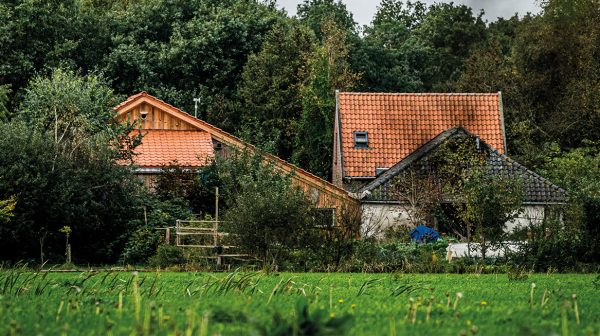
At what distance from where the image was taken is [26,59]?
57188mm

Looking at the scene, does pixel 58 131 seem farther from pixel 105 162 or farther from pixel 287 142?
pixel 287 142

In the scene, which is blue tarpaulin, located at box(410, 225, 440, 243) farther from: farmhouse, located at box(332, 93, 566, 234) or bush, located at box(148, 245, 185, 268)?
bush, located at box(148, 245, 185, 268)

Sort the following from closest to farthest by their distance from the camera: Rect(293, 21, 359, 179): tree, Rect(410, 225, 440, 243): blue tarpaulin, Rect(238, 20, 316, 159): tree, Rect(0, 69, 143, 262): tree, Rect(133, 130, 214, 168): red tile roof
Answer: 1. Rect(0, 69, 143, 262): tree
2. Rect(410, 225, 440, 243): blue tarpaulin
3. Rect(133, 130, 214, 168): red tile roof
4. Rect(293, 21, 359, 179): tree
5. Rect(238, 20, 316, 159): tree

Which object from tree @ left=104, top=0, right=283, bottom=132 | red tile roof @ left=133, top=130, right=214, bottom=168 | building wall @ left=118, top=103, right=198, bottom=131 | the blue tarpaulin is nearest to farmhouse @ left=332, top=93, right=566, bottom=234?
the blue tarpaulin

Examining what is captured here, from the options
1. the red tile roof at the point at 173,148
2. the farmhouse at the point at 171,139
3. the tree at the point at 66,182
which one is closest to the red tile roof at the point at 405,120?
the farmhouse at the point at 171,139

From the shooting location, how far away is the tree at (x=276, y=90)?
60594mm

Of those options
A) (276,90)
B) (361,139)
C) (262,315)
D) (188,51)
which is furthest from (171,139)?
(262,315)

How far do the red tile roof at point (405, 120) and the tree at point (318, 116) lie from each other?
4958mm

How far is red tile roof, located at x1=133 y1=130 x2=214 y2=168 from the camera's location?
4631 cm

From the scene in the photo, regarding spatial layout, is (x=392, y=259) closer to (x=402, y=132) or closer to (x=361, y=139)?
(x=361, y=139)

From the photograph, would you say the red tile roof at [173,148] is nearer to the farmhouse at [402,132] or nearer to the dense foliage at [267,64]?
the dense foliage at [267,64]

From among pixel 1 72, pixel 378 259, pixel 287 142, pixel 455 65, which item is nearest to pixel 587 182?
pixel 378 259

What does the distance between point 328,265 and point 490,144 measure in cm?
2218

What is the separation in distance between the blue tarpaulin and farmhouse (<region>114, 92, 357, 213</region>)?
703cm
